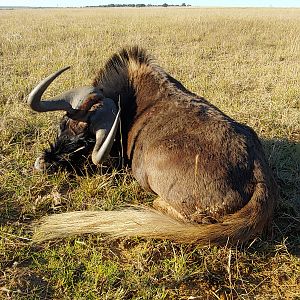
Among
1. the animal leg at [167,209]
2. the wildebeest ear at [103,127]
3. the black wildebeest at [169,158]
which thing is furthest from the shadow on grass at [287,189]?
the wildebeest ear at [103,127]

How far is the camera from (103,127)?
14.0 feet

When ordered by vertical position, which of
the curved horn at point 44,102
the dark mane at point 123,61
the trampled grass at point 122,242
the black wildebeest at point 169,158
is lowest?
the trampled grass at point 122,242

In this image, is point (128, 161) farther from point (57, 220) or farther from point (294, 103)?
point (294, 103)

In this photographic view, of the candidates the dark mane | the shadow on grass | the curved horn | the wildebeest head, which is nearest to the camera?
the shadow on grass

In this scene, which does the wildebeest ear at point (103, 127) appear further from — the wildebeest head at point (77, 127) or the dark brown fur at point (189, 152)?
the dark brown fur at point (189, 152)

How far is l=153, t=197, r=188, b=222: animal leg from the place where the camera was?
347cm

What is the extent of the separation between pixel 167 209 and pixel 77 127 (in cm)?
Result: 146

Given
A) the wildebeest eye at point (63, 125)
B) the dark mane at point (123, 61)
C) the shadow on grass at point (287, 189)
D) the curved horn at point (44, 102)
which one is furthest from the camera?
the dark mane at point (123, 61)

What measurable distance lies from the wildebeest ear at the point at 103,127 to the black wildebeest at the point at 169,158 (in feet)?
0.03

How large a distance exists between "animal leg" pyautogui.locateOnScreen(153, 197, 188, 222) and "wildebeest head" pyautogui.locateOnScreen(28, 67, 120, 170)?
3.03 ft

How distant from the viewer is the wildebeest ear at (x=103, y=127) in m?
4.02

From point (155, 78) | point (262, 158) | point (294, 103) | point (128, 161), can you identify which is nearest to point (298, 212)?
point (262, 158)

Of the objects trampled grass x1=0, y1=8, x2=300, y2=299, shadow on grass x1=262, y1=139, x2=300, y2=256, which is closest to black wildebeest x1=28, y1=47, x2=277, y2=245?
trampled grass x1=0, y1=8, x2=300, y2=299

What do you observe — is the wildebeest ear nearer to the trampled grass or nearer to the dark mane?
the trampled grass
